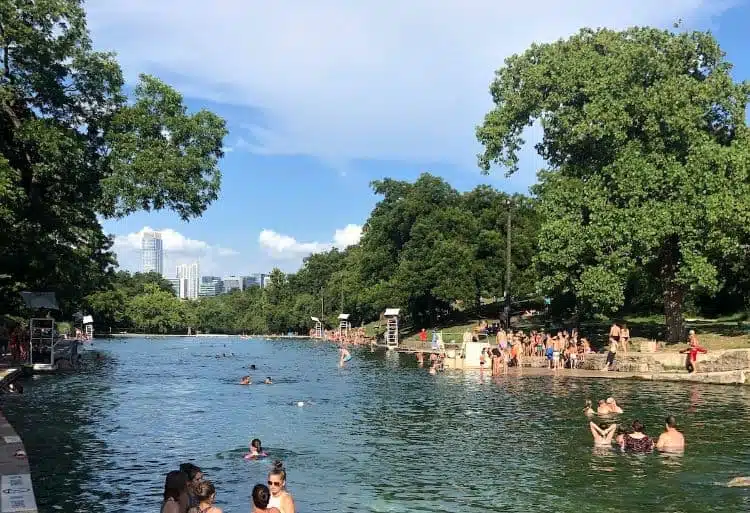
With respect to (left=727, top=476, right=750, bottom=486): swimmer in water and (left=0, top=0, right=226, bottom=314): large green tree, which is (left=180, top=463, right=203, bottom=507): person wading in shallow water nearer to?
(left=727, top=476, right=750, bottom=486): swimmer in water

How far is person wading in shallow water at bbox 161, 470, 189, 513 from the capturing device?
9.20 metres

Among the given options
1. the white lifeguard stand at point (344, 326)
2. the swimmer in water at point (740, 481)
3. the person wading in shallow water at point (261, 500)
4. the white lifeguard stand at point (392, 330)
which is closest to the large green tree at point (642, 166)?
the swimmer in water at point (740, 481)

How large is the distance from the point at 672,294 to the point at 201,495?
34089 mm

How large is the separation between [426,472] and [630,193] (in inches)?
997

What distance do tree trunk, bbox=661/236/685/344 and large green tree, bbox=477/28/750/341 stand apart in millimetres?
68

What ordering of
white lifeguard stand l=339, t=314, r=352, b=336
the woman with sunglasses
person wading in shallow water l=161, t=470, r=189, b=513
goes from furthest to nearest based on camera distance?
white lifeguard stand l=339, t=314, r=352, b=336 → the woman with sunglasses → person wading in shallow water l=161, t=470, r=189, b=513

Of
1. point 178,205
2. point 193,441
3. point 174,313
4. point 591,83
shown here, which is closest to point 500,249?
point 591,83

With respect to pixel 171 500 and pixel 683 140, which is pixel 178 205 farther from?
pixel 683 140

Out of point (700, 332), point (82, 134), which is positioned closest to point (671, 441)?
point (82, 134)

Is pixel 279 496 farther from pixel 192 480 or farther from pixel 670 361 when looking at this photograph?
pixel 670 361

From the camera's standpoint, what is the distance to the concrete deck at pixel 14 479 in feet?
33.1

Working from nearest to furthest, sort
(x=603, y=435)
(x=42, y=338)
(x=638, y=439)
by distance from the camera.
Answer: (x=638, y=439) → (x=603, y=435) → (x=42, y=338)

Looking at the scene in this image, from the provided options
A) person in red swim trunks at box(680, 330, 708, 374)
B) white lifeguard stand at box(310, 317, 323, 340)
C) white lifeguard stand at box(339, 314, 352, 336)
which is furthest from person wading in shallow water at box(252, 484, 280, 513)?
white lifeguard stand at box(310, 317, 323, 340)

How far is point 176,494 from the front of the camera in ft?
30.8
